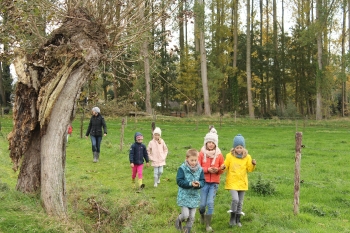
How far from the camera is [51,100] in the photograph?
6.54 m

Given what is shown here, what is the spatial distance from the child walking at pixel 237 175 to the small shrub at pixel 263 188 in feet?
7.06

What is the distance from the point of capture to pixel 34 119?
6.64m

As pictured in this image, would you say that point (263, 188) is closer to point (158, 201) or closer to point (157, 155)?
point (158, 201)

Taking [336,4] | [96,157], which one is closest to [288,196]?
[96,157]

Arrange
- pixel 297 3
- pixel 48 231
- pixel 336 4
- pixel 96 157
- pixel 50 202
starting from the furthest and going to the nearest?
pixel 297 3, pixel 336 4, pixel 96 157, pixel 50 202, pixel 48 231

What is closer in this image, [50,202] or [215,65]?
[50,202]

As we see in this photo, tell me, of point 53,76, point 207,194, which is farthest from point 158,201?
point 53,76

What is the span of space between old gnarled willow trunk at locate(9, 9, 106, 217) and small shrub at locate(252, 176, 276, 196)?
4.70m

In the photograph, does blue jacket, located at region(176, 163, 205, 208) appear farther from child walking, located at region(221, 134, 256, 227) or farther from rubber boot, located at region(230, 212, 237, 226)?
rubber boot, located at region(230, 212, 237, 226)

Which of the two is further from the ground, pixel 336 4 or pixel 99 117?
pixel 336 4

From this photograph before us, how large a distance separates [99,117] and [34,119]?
7835 millimetres

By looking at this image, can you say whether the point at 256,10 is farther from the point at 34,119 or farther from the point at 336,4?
the point at 34,119

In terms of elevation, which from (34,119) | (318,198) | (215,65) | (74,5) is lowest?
(318,198)

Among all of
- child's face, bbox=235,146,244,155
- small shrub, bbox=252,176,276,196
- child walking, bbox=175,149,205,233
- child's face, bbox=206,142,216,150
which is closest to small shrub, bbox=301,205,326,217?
small shrub, bbox=252,176,276,196
